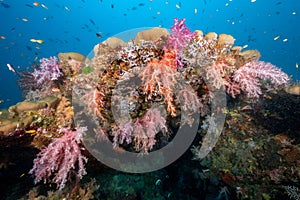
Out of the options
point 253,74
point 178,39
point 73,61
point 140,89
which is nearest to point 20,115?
point 73,61

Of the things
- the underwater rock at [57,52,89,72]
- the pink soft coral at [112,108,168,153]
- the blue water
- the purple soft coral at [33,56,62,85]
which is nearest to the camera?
the pink soft coral at [112,108,168,153]

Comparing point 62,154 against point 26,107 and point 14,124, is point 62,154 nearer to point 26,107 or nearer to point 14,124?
point 14,124

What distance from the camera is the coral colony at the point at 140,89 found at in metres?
3.41

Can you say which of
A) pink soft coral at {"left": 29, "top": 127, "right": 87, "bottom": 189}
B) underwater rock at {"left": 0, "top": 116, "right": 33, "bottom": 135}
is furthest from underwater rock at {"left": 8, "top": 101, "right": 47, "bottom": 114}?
pink soft coral at {"left": 29, "top": 127, "right": 87, "bottom": 189}

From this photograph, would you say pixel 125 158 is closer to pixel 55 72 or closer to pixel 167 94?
pixel 167 94

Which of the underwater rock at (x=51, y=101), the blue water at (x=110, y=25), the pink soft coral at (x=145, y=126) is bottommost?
the pink soft coral at (x=145, y=126)

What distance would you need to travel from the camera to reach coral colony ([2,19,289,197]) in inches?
134

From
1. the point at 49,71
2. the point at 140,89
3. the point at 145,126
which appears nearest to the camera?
the point at 140,89

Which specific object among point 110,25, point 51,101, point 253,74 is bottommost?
point 51,101

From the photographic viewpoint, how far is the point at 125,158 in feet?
15.3

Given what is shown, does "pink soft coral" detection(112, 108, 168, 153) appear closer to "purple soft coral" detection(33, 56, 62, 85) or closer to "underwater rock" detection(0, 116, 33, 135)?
"underwater rock" detection(0, 116, 33, 135)

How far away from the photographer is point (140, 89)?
3436 millimetres

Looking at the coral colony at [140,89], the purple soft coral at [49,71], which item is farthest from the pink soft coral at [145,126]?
the purple soft coral at [49,71]

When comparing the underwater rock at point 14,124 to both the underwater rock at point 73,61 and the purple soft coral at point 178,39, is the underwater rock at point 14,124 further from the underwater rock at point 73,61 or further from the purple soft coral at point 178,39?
the purple soft coral at point 178,39
